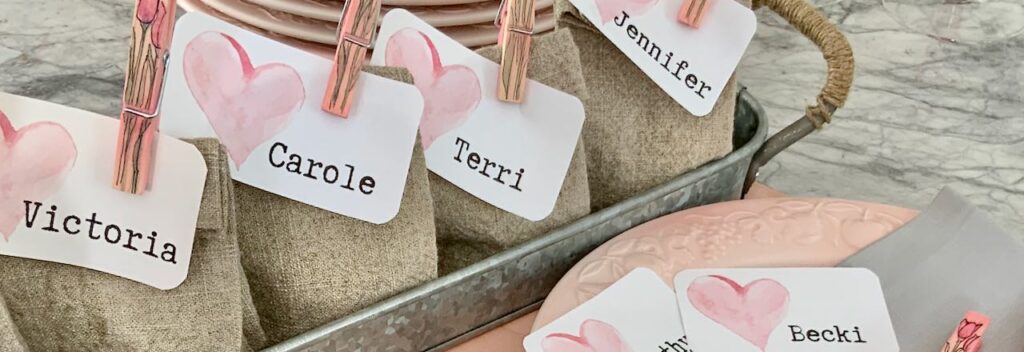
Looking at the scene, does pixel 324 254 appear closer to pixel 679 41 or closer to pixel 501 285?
pixel 501 285

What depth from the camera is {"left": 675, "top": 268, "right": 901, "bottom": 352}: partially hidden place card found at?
56 centimetres

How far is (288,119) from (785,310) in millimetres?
325

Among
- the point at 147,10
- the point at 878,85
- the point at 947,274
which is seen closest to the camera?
the point at 147,10

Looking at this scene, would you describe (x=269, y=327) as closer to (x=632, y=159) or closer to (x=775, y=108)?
(x=632, y=159)

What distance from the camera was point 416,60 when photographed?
0.53 meters

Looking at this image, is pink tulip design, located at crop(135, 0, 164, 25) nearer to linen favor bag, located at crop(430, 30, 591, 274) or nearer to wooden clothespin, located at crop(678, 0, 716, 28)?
linen favor bag, located at crop(430, 30, 591, 274)

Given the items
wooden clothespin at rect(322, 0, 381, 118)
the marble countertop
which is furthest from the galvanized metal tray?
the marble countertop

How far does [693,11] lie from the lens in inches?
24.3

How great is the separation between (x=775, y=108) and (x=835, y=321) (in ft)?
1.47

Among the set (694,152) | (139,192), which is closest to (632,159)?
(694,152)

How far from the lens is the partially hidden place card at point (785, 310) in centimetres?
A: 56

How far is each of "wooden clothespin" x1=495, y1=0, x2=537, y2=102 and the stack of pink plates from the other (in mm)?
107

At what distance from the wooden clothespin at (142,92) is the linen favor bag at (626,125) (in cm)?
Answer: 30

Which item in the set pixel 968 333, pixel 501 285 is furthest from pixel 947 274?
pixel 501 285
